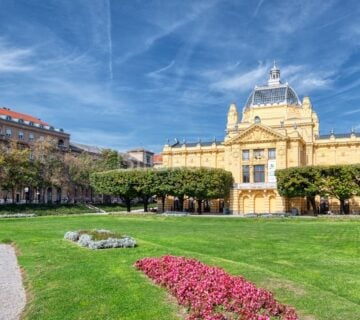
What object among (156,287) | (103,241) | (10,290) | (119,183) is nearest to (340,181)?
(119,183)

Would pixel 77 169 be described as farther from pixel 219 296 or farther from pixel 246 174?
pixel 219 296

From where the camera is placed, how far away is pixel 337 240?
2772 centimetres

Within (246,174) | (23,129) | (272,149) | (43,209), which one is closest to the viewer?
(43,209)

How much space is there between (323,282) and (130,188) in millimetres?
57974

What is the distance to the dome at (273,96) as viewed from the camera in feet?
274

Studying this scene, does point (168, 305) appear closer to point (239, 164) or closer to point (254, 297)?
point (254, 297)

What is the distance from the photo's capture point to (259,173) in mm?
75812

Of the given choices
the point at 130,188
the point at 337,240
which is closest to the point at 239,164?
the point at 130,188

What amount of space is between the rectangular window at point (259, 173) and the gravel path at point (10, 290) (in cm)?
5836

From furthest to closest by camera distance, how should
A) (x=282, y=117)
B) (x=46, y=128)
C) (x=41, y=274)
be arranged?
(x=46, y=128)
(x=282, y=117)
(x=41, y=274)

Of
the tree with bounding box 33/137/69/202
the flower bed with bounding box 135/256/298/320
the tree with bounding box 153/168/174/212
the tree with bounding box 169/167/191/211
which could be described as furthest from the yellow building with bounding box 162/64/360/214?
the flower bed with bounding box 135/256/298/320

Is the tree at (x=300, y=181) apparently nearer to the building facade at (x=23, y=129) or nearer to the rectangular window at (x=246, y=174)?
the rectangular window at (x=246, y=174)

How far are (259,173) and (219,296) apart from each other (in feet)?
217

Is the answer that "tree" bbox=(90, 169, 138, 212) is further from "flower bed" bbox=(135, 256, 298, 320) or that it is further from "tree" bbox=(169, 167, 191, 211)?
"flower bed" bbox=(135, 256, 298, 320)
